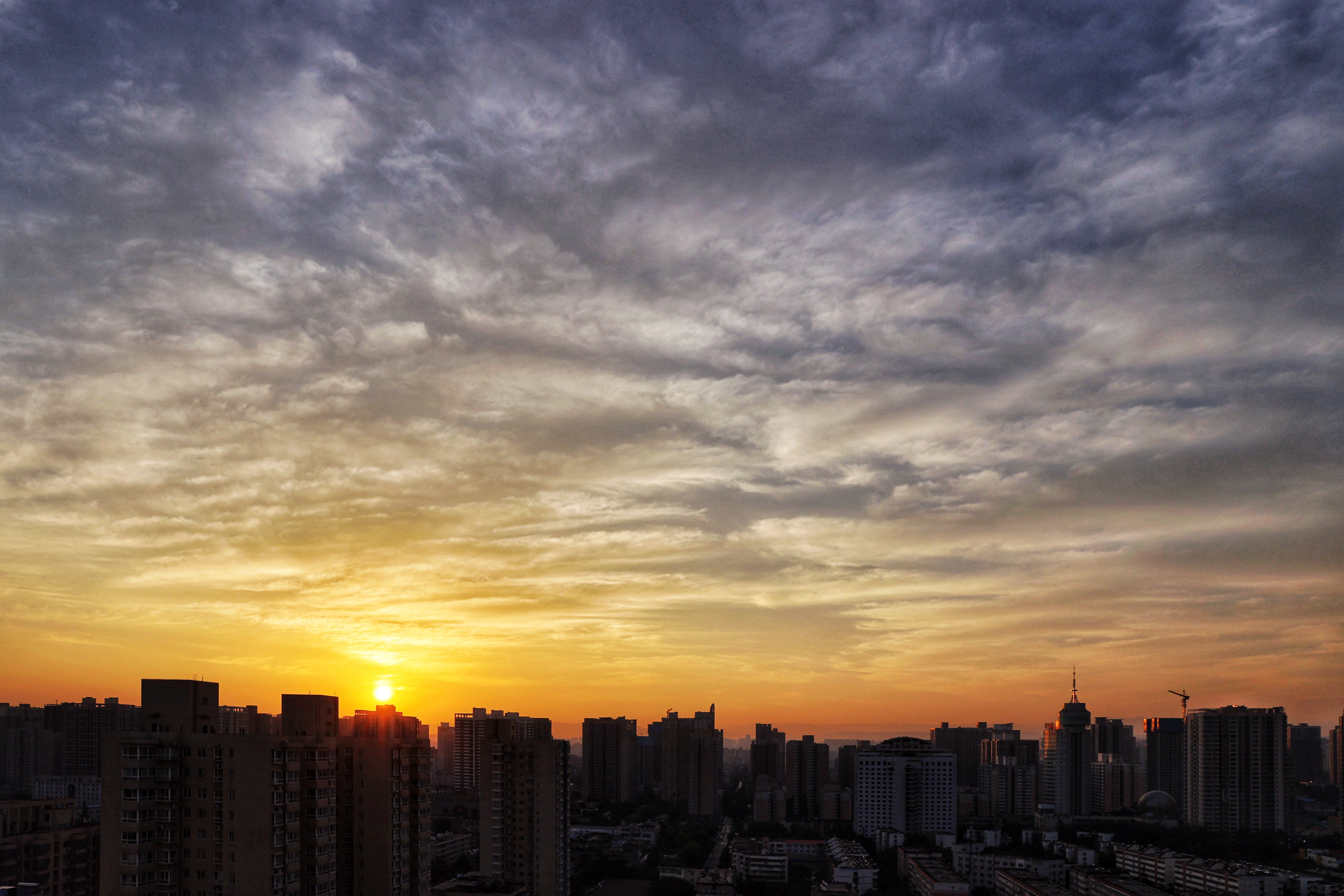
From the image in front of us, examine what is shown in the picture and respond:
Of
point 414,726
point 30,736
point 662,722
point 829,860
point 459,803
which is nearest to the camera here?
point 414,726

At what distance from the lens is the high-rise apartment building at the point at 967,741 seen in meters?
60.7

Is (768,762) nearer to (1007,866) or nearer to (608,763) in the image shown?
(608,763)

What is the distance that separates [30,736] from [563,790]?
2672 cm

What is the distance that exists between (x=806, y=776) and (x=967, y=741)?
17.3 metres

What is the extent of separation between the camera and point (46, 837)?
64.3 ft

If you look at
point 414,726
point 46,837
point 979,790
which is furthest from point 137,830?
point 979,790

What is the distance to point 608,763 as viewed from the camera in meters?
51.5

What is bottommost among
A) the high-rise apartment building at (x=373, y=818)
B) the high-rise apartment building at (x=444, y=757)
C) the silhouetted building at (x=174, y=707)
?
the high-rise apartment building at (x=444, y=757)

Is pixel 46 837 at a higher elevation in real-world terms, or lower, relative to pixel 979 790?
higher

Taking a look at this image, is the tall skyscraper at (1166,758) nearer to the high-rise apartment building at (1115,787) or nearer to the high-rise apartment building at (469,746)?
the high-rise apartment building at (1115,787)

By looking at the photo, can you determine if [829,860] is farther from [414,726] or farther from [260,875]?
[260,875]

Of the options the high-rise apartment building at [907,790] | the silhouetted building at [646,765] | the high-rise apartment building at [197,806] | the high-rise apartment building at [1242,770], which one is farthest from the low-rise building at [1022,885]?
the silhouetted building at [646,765]

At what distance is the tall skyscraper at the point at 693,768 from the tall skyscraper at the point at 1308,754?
30213 millimetres

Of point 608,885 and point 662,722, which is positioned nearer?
point 608,885
